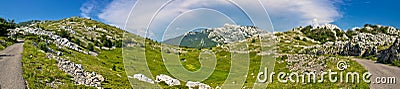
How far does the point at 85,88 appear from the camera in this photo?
3180cm

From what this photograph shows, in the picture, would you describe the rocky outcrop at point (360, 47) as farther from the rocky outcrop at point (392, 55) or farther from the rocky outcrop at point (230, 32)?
the rocky outcrop at point (230, 32)

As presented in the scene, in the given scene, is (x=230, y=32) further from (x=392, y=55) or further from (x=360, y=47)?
(x=360, y=47)

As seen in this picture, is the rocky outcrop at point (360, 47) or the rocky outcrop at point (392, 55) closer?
the rocky outcrop at point (392, 55)

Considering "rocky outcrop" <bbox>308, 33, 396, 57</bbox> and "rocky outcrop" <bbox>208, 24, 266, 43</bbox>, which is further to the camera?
"rocky outcrop" <bbox>308, 33, 396, 57</bbox>

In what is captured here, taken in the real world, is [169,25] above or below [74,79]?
above

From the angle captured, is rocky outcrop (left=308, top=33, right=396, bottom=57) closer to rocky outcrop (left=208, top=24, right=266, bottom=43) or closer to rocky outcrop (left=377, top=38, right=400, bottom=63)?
rocky outcrop (left=377, top=38, right=400, bottom=63)

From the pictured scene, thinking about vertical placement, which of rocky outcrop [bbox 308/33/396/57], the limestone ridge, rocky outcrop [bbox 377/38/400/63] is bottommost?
rocky outcrop [bbox 377/38/400/63]

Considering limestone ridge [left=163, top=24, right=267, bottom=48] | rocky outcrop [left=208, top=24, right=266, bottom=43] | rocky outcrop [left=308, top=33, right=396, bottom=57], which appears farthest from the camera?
rocky outcrop [left=308, top=33, right=396, bottom=57]

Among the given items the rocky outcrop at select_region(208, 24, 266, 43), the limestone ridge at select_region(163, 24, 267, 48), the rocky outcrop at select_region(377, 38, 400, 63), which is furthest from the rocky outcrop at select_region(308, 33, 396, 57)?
the limestone ridge at select_region(163, 24, 267, 48)

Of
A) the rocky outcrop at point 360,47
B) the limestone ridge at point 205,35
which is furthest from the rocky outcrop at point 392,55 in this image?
the limestone ridge at point 205,35

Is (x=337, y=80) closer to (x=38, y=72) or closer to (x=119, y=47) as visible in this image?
(x=38, y=72)

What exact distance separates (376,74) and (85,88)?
31.9m

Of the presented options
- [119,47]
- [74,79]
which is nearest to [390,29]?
[119,47]

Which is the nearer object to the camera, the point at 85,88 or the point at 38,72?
the point at 85,88
